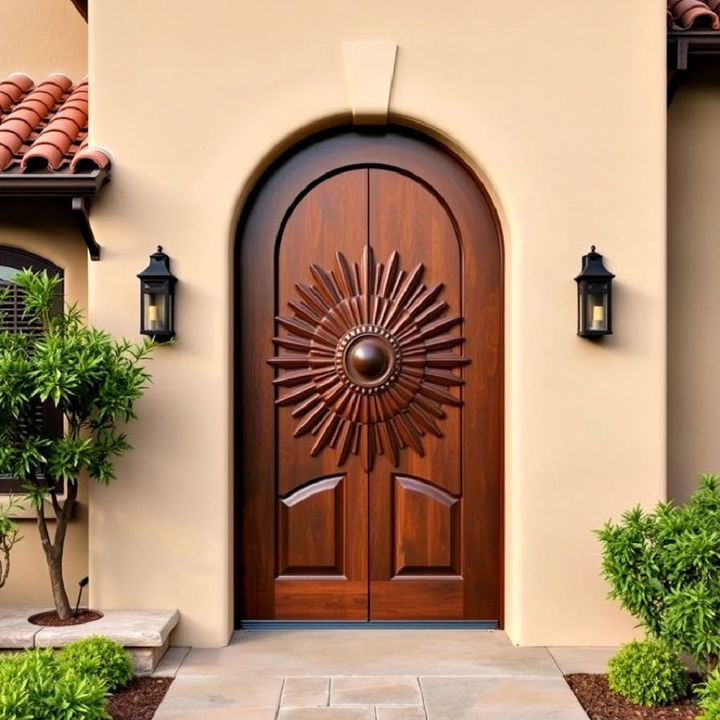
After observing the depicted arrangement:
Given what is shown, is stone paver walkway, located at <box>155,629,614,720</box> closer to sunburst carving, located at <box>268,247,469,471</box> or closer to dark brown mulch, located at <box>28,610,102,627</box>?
dark brown mulch, located at <box>28,610,102,627</box>

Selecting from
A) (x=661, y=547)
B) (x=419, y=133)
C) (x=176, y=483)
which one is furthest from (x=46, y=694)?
(x=419, y=133)

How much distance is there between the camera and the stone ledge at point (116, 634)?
4.88 meters

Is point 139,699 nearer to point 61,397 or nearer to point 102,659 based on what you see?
point 102,659

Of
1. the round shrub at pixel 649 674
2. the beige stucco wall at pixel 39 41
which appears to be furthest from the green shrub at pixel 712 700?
the beige stucco wall at pixel 39 41

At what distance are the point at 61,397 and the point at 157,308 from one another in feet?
2.87

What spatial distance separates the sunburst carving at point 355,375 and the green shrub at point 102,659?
1762 mm

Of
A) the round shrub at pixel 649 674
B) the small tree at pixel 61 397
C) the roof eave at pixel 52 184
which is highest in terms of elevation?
the roof eave at pixel 52 184

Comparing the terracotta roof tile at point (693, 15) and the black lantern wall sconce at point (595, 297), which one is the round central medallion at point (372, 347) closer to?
the black lantern wall sconce at point (595, 297)

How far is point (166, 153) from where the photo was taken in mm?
5504

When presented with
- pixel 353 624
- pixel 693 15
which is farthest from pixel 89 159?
pixel 693 15

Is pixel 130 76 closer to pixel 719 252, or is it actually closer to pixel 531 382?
pixel 531 382

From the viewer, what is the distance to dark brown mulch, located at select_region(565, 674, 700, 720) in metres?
4.43

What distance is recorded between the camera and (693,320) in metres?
5.95

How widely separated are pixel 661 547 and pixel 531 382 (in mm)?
1332
